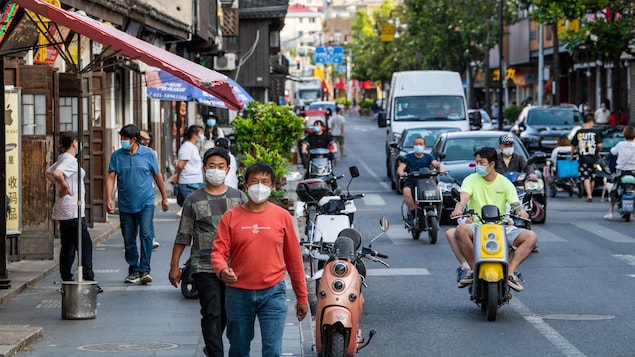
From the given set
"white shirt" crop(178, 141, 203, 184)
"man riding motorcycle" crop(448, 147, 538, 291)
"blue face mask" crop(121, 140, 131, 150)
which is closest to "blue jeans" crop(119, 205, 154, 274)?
"blue face mask" crop(121, 140, 131, 150)

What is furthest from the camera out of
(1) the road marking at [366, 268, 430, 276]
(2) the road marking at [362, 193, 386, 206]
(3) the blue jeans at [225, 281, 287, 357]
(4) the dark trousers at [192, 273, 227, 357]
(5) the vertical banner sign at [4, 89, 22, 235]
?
(2) the road marking at [362, 193, 386, 206]

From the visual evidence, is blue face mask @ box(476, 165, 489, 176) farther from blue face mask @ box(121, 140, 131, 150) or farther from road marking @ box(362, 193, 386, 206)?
road marking @ box(362, 193, 386, 206)

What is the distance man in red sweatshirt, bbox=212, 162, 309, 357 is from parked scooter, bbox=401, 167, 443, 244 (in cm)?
1087

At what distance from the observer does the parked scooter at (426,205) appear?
19.0 meters

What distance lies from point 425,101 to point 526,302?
2257 cm

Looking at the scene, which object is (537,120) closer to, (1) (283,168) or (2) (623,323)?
(1) (283,168)

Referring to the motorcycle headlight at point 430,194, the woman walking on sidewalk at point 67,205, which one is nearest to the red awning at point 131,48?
the woman walking on sidewalk at point 67,205

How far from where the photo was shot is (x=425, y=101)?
35719 millimetres

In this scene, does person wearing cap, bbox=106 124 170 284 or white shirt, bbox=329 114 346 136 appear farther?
white shirt, bbox=329 114 346 136

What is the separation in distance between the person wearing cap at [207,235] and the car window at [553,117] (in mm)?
30007

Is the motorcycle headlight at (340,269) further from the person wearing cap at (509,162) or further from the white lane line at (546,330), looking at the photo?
the person wearing cap at (509,162)

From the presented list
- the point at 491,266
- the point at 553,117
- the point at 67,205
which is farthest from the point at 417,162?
the point at 553,117

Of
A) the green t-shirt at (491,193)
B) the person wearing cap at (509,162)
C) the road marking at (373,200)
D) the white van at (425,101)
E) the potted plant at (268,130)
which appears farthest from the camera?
the white van at (425,101)

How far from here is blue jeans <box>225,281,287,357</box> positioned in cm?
818
